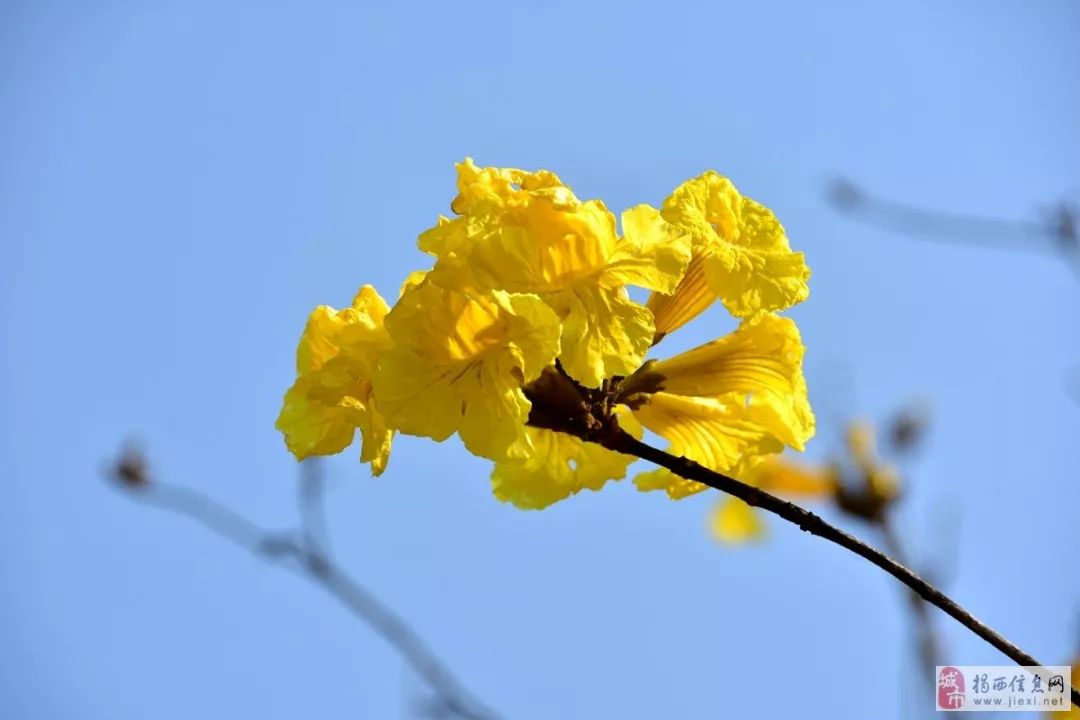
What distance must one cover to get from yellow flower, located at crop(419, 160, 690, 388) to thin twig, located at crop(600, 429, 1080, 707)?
19cm

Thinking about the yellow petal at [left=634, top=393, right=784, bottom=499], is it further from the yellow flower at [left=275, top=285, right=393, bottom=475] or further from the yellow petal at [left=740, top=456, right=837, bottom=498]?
the yellow petal at [left=740, top=456, right=837, bottom=498]

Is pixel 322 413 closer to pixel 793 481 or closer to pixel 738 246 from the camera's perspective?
pixel 738 246

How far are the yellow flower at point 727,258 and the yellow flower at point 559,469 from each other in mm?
387

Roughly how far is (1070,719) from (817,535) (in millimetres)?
2785

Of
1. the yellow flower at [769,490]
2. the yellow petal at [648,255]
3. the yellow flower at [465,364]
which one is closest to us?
the yellow flower at [465,364]

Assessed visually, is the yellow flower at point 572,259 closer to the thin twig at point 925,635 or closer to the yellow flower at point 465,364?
the yellow flower at point 465,364

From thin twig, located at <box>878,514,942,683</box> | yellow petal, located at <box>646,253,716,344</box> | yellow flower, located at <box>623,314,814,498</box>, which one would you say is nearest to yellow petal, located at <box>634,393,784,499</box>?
yellow flower, located at <box>623,314,814,498</box>

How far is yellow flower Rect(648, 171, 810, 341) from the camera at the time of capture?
2602mm

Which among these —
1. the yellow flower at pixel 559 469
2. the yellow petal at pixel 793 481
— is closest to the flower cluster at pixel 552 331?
the yellow flower at pixel 559 469

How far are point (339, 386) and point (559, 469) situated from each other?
0.81 meters

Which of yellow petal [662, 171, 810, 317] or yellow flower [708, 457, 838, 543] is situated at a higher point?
yellow flower [708, 457, 838, 543]

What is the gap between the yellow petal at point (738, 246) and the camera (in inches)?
102

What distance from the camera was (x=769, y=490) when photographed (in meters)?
8.63

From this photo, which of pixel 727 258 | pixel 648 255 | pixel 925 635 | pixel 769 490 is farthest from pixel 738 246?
pixel 769 490
